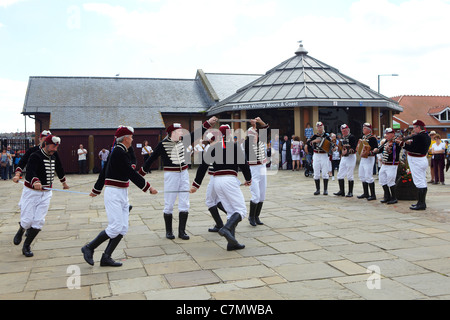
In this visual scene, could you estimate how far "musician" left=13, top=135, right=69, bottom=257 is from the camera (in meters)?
6.20

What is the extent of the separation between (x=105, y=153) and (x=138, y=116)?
4641 millimetres

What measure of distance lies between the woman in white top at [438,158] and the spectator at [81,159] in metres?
Answer: 17.6

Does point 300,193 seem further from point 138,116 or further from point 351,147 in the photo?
point 138,116

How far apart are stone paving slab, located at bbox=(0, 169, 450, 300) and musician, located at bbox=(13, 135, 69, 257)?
37 cm

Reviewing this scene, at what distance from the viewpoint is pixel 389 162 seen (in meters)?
10.1

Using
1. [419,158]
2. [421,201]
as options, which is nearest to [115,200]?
[421,201]

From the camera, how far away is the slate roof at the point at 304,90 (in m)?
21.9

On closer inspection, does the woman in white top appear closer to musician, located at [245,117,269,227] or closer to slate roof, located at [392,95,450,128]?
musician, located at [245,117,269,227]

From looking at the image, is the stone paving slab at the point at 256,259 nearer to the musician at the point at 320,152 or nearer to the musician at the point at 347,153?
the musician at the point at 347,153

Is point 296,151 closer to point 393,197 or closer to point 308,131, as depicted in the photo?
point 308,131

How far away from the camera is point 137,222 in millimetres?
8570

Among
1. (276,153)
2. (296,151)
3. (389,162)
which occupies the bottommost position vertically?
(389,162)

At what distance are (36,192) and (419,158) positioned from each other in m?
7.74
